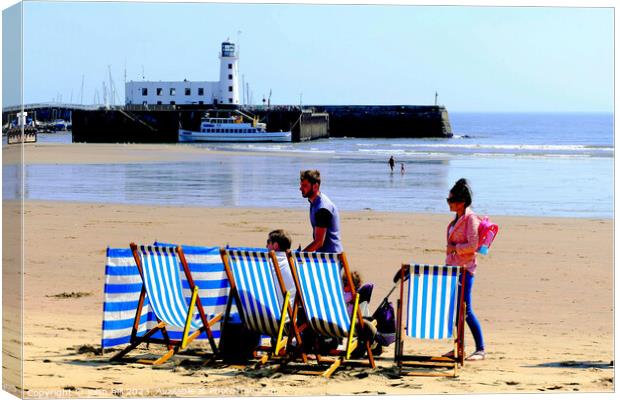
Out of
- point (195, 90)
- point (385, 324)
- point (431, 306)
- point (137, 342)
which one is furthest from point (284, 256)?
point (195, 90)

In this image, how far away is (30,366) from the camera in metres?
6.47

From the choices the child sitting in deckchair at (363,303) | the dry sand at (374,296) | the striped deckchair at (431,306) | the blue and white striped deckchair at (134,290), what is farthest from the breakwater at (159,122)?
the striped deckchair at (431,306)

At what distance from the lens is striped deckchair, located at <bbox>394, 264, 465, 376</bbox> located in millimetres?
6184

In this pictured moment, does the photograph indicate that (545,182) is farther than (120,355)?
Yes

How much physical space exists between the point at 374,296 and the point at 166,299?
3202mm

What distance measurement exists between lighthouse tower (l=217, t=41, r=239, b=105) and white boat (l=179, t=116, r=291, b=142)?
8184mm

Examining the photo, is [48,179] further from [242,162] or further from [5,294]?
[5,294]

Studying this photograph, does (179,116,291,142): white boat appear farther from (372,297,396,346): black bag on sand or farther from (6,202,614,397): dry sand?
(372,297,396,346): black bag on sand

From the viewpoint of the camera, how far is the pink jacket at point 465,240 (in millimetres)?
6602

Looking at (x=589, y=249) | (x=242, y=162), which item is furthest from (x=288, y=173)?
(x=589, y=249)

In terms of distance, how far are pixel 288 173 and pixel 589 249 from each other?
17038 millimetres

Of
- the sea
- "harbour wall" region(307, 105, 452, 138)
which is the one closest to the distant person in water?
the sea

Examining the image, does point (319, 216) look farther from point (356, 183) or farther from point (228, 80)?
point (228, 80)

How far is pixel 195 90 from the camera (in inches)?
2982
